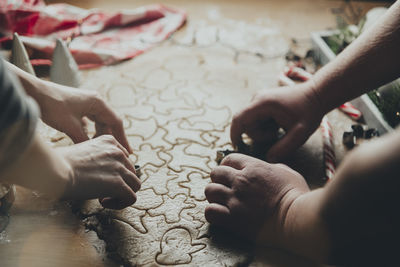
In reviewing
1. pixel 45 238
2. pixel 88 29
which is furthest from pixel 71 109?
pixel 88 29

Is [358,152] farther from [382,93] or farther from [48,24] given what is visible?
[48,24]

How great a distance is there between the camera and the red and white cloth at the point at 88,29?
1788 millimetres

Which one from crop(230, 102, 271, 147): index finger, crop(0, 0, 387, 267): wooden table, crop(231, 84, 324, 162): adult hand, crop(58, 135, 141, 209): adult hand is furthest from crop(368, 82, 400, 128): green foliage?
crop(0, 0, 387, 267): wooden table

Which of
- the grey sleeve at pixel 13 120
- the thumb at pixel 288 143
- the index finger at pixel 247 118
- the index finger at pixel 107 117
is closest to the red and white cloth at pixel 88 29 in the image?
the index finger at pixel 107 117

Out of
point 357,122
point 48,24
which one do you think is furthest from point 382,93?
point 48,24

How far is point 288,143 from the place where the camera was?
4.01ft

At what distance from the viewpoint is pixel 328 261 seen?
851mm

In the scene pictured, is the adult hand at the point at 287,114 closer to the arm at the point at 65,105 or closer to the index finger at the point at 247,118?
the index finger at the point at 247,118

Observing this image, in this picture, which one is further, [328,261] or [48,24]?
[48,24]

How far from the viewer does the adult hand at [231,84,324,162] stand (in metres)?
1.22

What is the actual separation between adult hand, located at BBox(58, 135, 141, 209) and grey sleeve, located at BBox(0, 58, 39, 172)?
0.21 metres

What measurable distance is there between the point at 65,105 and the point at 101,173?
0.29m

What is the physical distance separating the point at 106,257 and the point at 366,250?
676mm

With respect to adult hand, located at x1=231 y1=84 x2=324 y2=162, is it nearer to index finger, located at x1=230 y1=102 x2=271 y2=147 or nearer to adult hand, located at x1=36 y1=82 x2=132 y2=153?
index finger, located at x1=230 y1=102 x2=271 y2=147
